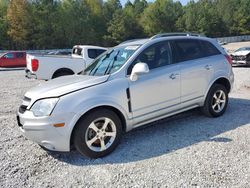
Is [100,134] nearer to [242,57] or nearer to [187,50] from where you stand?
[187,50]

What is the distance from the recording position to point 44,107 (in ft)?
12.6

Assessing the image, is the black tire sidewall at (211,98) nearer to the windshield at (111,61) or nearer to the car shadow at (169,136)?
the car shadow at (169,136)

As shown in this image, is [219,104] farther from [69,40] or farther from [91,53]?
[69,40]

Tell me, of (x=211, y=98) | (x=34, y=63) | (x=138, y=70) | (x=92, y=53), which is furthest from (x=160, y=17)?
(x=138, y=70)

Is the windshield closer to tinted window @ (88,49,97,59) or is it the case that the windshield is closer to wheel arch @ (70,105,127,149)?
wheel arch @ (70,105,127,149)

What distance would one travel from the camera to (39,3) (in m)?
49.8

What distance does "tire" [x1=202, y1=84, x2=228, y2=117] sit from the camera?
5.53 metres

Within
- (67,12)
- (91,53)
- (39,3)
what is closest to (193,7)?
(67,12)

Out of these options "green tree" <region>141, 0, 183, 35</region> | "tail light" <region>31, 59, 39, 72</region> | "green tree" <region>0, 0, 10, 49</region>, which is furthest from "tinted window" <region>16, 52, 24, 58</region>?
"green tree" <region>141, 0, 183, 35</region>

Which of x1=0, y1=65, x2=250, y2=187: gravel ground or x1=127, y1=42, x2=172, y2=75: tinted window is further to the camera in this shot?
x1=127, y1=42, x2=172, y2=75: tinted window

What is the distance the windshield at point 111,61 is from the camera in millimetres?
4542

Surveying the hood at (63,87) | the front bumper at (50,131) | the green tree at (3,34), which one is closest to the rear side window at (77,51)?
the hood at (63,87)

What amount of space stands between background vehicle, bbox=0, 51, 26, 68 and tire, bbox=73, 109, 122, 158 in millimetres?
21779

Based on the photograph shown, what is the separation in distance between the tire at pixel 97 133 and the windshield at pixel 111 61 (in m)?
0.82
